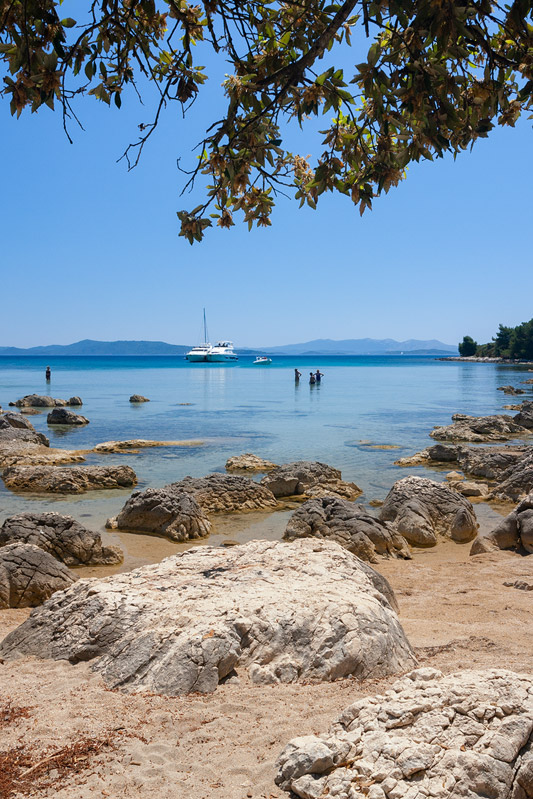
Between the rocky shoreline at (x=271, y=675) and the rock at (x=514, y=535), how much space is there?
2.35 ft

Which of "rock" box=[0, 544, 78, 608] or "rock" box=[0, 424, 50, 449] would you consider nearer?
"rock" box=[0, 544, 78, 608]

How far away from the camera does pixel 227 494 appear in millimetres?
12742

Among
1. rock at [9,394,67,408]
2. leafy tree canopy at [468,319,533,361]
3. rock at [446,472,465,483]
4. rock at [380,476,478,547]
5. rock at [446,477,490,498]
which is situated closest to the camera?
rock at [380,476,478,547]

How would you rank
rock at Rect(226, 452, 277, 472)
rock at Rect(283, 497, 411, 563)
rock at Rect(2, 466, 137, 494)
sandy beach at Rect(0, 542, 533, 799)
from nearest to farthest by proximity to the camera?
sandy beach at Rect(0, 542, 533, 799), rock at Rect(283, 497, 411, 563), rock at Rect(2, 466, 137, 494), rock at Rect(226, 452, 277, 472)

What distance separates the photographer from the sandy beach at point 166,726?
9.58ft

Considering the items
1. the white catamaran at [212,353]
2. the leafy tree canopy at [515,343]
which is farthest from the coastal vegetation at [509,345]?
the white catamaran at [212,353]

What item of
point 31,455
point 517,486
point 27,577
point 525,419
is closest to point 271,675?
point 27,577

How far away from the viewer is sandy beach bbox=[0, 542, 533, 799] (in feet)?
9.58

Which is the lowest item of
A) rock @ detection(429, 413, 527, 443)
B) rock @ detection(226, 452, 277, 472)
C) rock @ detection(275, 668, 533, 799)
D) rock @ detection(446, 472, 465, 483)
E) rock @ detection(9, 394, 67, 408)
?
rock @ detection(446, 472, 465, 483)

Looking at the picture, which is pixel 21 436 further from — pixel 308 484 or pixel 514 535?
pixel 514 535

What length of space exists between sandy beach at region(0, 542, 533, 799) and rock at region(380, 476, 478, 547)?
5.13m

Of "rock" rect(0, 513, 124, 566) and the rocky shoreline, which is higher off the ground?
the rocky shoreline

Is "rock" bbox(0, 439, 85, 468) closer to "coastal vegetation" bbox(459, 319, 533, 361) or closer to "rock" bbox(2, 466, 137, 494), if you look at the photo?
"rock" bbox(2, 466, 137, 494)

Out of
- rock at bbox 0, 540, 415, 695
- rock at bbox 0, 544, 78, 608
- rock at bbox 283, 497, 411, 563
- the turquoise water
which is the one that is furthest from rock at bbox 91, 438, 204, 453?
rock at bbox 0, 540, 415, 695
